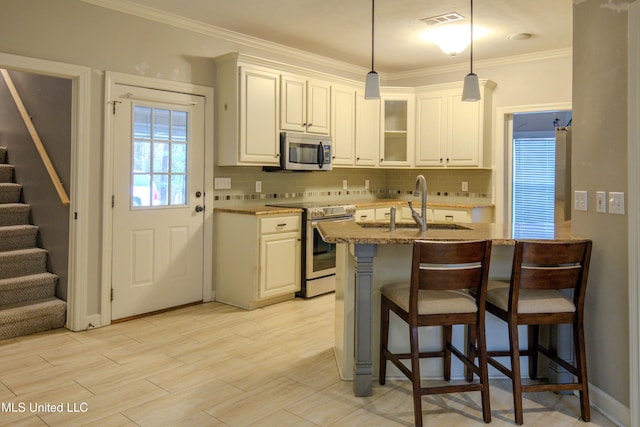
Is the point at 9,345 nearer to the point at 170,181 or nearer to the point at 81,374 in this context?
the point at 81,374

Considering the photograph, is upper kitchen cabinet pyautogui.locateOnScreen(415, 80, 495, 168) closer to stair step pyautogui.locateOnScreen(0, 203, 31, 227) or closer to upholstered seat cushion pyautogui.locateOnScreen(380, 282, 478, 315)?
upholstered seat cushion pyautogui.locateOnScreen(380, 282, 478, 315)

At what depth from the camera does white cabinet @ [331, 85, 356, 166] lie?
548 cm

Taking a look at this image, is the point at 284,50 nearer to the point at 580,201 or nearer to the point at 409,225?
the point at 409,225

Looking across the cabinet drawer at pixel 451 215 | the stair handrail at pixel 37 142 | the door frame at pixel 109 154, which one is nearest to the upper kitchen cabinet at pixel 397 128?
the cabinet drawer at pixel 451 215

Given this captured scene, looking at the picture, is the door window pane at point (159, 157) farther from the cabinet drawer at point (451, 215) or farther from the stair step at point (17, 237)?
the cabinet drawer at point (451, 215)

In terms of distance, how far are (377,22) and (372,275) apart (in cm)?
269

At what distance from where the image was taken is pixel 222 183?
4.82m

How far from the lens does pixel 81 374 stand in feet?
9.89

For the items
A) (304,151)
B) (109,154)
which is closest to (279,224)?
(304,151)

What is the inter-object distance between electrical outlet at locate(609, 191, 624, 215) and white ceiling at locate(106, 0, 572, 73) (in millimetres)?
2139

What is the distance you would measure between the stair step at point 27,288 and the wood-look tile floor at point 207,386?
48 centimetres

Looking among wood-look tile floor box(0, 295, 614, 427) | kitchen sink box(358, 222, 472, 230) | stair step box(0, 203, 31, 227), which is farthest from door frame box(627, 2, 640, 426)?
stair step box(0, 203, 31, 227)

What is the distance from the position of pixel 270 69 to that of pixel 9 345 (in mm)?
3163

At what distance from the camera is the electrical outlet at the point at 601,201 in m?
2.51
